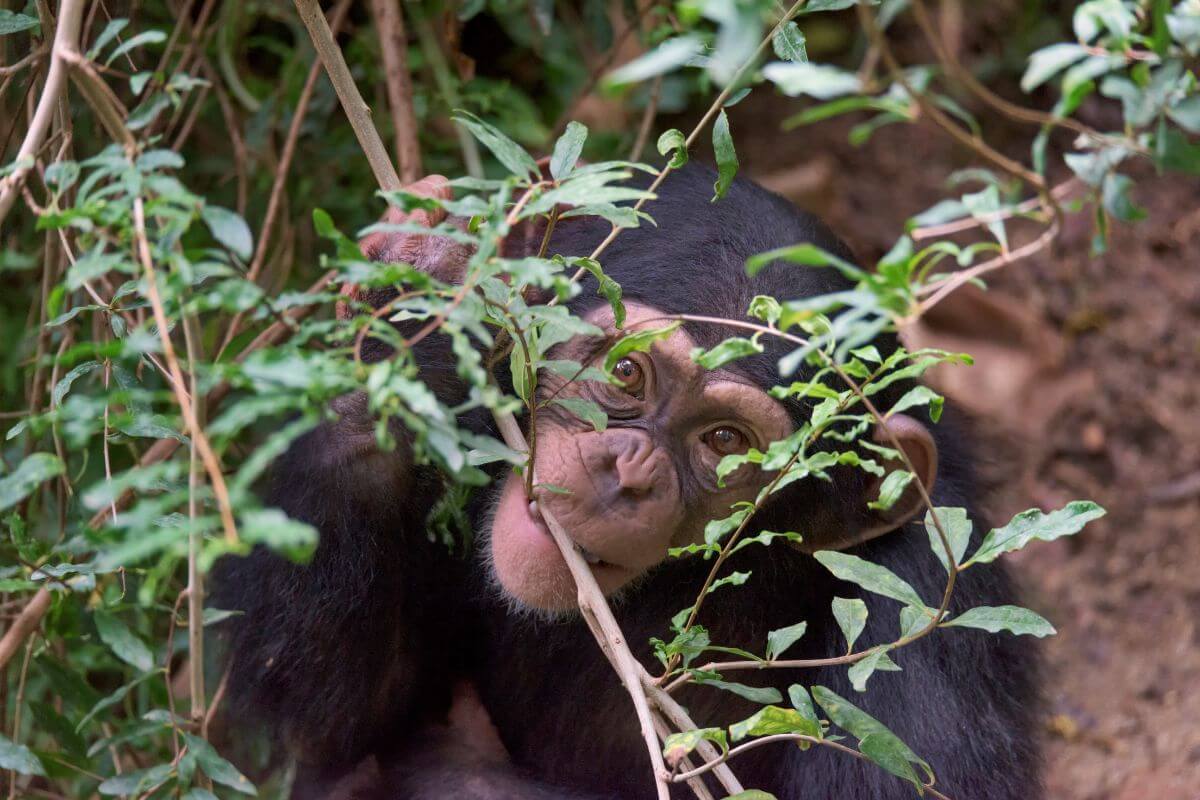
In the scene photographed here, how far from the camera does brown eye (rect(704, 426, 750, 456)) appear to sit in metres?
2.98

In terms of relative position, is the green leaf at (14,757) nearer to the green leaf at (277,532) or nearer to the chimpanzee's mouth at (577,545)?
the chimpanzee's mouth at (577,545)

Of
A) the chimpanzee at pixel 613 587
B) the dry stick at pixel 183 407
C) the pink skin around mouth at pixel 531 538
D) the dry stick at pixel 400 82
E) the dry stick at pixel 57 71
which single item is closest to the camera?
the dry stick at pixel 183 407

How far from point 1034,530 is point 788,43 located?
1039 millimetres

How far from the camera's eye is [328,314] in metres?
4.19

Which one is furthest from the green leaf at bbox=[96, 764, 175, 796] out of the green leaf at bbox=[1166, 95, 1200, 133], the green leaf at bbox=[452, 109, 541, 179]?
the green leaf at bbox=[1166, 95, 1200, 133]

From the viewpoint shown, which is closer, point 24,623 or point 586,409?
point 586,409

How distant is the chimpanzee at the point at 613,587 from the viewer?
291 cm

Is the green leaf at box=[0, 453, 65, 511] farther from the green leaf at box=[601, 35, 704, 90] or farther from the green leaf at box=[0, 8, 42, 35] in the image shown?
the green leaf at box=[0, 8, 42, 35]

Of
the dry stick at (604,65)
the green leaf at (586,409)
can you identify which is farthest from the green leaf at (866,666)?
the dry stick at (604,65)

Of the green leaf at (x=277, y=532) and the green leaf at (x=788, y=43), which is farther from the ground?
the green leaf at (x=277, y=532)

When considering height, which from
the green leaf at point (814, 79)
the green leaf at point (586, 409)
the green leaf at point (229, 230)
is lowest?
the green leaf at point (586, 409)

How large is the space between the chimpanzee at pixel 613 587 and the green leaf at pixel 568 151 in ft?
1.89

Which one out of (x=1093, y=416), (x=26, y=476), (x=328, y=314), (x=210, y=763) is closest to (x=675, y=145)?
(x=26, y=476)

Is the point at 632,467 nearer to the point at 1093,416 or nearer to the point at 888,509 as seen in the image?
the point at 888,509
